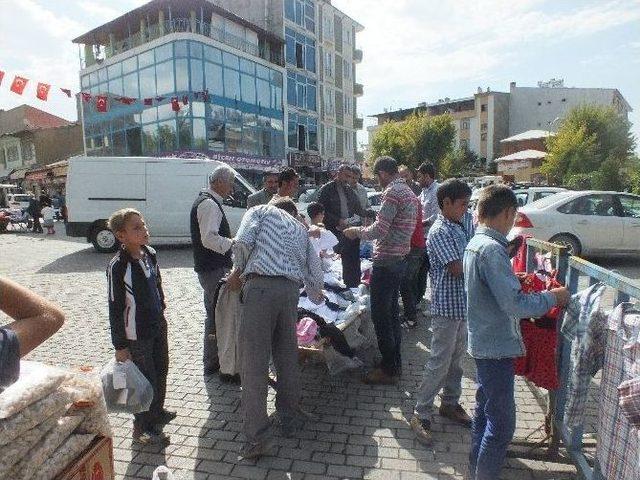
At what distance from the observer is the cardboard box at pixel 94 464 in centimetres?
165

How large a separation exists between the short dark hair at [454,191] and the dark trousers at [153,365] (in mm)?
2241

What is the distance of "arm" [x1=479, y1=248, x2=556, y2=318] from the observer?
229 cm

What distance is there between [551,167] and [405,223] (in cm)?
3398

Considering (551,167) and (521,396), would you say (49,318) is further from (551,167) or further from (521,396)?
(551,167)

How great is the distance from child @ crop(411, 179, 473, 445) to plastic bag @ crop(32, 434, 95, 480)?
2284mm

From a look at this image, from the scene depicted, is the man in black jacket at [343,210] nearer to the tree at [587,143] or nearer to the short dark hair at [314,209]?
the short dark hair at [314,209]

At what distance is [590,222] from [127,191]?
11693mm

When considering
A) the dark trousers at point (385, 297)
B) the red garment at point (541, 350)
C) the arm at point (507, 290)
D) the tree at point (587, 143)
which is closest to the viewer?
the arm at point (507, 290)

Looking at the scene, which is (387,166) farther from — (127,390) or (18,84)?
(18,84)

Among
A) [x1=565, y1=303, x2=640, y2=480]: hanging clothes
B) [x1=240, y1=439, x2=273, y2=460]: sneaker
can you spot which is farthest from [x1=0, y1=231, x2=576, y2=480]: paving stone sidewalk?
[x1=565, y1=303, x2=640, y2=480]: hanging clothes

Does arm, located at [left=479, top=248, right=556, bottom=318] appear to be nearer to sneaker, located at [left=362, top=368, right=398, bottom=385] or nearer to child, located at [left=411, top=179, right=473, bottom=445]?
child, located at [left=411, top=179, right=473, bottom=445]

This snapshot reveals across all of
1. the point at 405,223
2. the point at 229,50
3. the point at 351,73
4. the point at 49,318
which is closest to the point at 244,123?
the point at 229,50

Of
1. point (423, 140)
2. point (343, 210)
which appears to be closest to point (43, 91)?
point (343, 210)

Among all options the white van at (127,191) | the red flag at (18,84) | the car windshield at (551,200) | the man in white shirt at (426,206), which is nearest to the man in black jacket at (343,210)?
the man in white shirt at (426,206)
